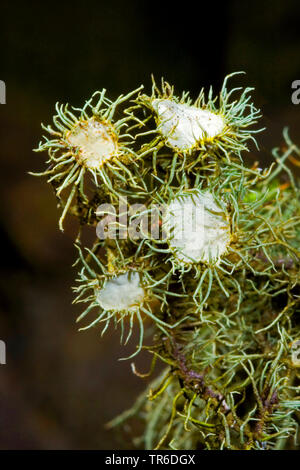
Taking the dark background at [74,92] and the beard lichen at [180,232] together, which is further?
the dark background at [74,92]

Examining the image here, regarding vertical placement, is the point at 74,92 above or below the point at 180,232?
above

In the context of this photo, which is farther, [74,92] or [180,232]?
[74,92]

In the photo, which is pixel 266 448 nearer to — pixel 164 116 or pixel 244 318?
pixel 244 318

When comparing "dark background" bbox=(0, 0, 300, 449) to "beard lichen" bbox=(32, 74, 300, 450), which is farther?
"dark background" bbox=(0, 0, 300, 449)

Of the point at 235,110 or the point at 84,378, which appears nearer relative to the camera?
the point at 235,110

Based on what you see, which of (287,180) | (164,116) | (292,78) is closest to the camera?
(164,116)

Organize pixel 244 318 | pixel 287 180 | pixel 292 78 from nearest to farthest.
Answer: pixel 244 318, pixel 287 180, pixel 292 78

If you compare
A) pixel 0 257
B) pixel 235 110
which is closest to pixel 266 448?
pixel 235 110

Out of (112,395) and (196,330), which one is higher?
(196,330)
